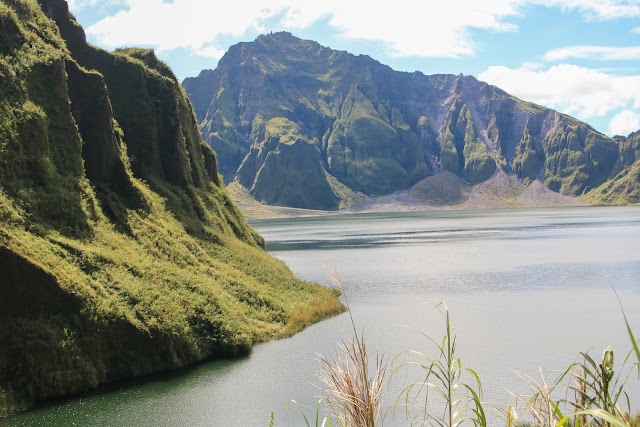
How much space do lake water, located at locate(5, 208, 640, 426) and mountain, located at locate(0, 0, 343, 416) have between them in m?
2.60

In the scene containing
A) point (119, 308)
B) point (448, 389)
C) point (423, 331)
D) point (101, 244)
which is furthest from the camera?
point (423, 331)

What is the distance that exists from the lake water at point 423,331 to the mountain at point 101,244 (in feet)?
8.55

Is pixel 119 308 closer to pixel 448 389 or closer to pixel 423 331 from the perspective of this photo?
pixel 423 331

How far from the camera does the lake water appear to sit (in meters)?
34.0

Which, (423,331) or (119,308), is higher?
(119,308)

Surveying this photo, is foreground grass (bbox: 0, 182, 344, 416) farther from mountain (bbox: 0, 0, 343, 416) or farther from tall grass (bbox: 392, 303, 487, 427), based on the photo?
A: tall grass (bbox: 392, 303, 487, 427)

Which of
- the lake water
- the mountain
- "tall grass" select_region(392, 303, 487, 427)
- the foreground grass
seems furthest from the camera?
the mountain

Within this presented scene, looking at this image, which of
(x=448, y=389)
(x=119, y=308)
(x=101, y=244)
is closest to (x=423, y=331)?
(x=119, y=308)

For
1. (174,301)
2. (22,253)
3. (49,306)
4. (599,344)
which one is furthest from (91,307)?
(599,344)

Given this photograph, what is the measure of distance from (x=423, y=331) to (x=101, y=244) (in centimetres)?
3020

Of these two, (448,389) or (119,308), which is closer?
(448,389)

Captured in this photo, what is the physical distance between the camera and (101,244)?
4766cm

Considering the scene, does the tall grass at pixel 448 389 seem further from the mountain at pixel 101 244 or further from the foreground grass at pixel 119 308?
the mountain at pixel 101 244

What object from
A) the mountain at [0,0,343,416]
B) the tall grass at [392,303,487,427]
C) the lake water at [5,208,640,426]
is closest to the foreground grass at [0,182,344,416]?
the mountain at [0,0,343,416]
